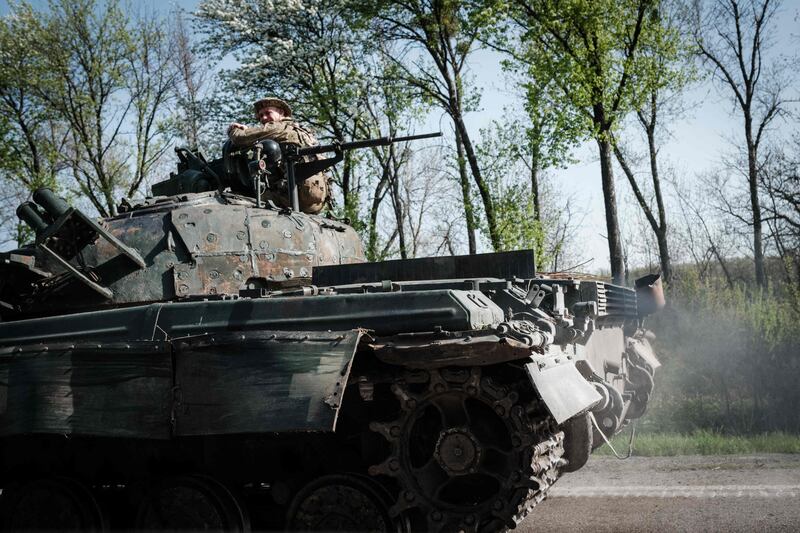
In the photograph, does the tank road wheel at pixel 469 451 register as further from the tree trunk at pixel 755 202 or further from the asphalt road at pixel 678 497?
the tree trunk at pixel 755 202

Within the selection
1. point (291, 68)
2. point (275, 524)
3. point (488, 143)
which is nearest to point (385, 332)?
point (275, 524)

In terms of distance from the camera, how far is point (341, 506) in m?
5.95

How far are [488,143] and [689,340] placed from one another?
21.3 feet

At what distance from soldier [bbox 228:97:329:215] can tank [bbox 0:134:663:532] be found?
0.80 metres

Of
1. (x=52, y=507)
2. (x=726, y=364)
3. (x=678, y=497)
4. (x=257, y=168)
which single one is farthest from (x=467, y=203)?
(x=52, y=507)

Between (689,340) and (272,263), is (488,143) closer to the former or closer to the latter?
(689,340)

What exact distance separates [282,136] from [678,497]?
5.23 metres

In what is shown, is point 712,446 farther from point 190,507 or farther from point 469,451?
point 190,507

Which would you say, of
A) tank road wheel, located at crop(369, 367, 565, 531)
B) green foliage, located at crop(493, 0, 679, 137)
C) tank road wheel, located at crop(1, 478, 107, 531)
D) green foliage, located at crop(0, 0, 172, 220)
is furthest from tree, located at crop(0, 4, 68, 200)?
tank road wheel, located at crop(369, 367, 565, 531)

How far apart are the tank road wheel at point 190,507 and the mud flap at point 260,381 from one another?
67 cm

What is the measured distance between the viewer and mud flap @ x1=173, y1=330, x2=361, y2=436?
218 inches

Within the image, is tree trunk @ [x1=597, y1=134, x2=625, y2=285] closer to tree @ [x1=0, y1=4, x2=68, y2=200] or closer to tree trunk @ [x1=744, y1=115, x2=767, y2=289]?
tree trunk @ [x1=744, y1=115, x2=767, y2=289]

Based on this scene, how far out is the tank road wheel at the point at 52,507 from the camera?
22.0ft

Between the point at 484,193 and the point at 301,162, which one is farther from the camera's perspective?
the point at 484,193
